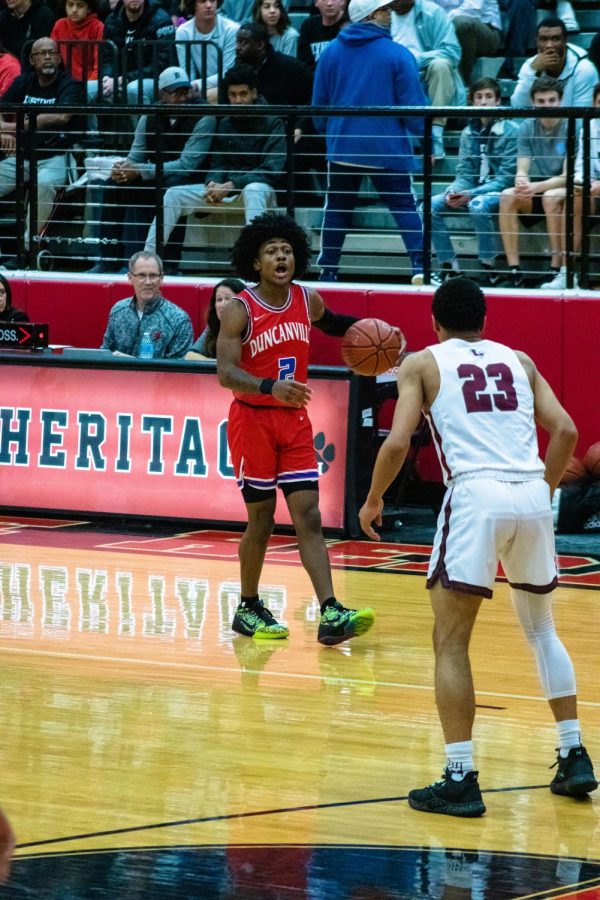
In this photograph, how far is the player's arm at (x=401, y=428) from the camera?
227 inches

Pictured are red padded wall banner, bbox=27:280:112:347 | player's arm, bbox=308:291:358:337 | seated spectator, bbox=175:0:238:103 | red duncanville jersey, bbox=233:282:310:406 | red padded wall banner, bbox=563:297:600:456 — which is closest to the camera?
red duncanville jersey, bbox=233:282:310:406

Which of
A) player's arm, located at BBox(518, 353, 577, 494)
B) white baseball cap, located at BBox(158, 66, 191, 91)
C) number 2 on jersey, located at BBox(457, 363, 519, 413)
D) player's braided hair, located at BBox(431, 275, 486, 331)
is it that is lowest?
player's arm, located at BBox(518, 353, 577, 494)

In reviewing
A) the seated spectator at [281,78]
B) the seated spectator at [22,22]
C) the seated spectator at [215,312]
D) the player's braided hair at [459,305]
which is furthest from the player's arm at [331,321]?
the seated spectator at [22,22]

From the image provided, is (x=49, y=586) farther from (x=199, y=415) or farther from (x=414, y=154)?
(x=414, y=154)

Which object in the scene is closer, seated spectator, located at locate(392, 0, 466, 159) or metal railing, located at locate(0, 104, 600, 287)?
metal railing, located at locate(0, 104, 600, 287)

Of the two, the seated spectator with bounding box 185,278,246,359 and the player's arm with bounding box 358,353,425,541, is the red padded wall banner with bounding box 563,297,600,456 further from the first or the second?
the player's arm with bounding box 358,353,425,541

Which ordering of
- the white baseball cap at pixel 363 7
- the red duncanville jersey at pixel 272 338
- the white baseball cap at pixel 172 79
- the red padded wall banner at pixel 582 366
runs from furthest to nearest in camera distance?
the white baseball cap at pixel 172 79, the white baseball cap at pixel 363 7, the red padded wall banner at pixel 582 366, the red duncanville jersey at pixel 272 338

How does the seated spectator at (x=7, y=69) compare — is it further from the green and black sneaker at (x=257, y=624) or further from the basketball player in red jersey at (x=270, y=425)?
the green and black sneaker at (x=257, y=624)

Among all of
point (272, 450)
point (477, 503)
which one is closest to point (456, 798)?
point (477, 503)

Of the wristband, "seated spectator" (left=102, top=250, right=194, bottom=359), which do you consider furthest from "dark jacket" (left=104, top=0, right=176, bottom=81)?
the wristband

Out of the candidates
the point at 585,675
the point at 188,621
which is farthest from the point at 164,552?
the point at 585,675

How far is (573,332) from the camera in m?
12.1

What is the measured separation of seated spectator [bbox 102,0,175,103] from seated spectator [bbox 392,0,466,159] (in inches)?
84.2

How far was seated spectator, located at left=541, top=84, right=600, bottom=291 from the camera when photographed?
12.1 meters
